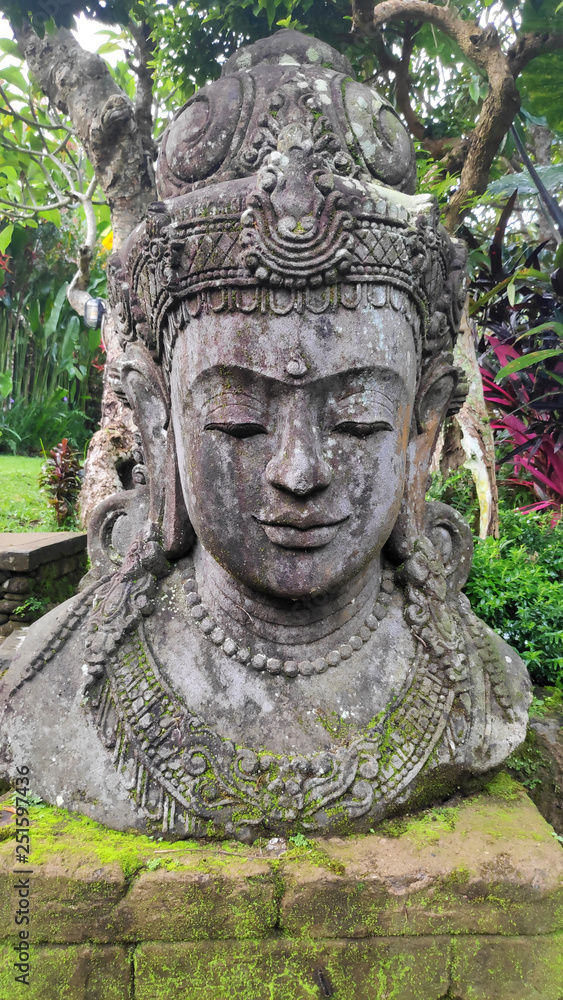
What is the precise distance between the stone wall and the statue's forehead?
2720 mm

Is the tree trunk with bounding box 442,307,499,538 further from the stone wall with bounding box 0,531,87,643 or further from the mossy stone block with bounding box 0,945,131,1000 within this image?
the mossy stone block with bounding box 0,945,131,1000

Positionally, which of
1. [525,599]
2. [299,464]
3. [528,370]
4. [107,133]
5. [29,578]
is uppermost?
[107,133]

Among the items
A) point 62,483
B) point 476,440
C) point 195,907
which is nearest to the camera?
point 195,907

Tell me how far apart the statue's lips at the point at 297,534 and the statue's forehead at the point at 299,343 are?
0.40 meters

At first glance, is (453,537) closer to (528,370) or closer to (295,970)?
(295,970)

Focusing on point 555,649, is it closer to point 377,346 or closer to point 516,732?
point 516,732

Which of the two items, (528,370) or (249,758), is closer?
(249,758)

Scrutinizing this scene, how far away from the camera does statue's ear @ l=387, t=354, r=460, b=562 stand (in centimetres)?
210

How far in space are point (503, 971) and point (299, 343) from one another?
5.60 ft

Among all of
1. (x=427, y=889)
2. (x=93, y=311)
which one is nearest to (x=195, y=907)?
(x=427, y=889)

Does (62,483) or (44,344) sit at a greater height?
(44,344)

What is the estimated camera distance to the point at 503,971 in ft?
5.04

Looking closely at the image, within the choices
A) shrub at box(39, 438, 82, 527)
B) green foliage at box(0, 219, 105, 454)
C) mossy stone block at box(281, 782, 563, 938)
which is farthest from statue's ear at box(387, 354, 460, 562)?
green foliage at box(0, 219, 105, 454)

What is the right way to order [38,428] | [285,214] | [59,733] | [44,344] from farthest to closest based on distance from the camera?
[44,344] → [38,428] → [59,733] → [285,214]
